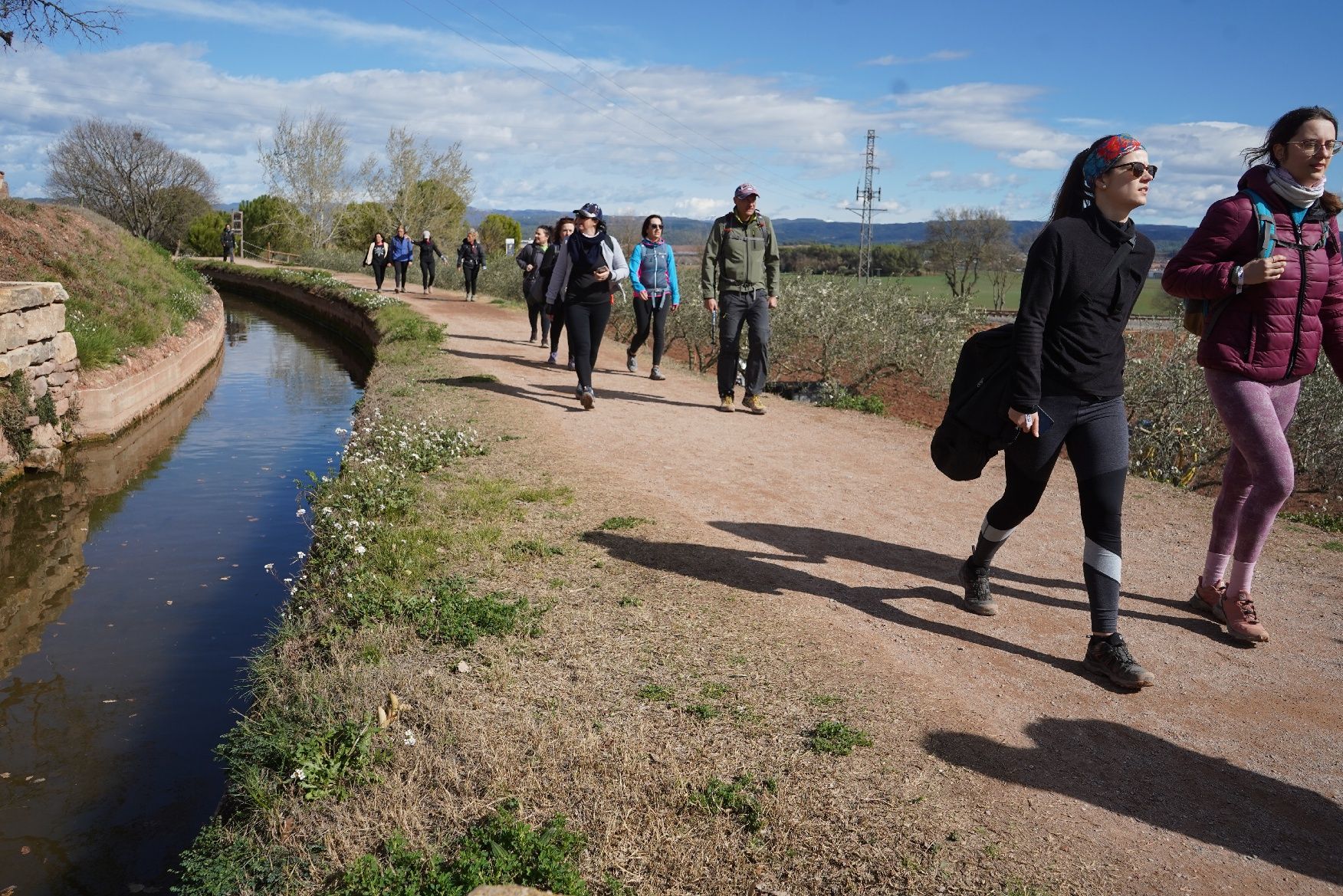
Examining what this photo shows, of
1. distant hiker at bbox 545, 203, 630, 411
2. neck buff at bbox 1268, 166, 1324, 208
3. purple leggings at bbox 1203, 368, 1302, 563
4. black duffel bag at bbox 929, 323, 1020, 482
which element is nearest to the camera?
black duffel bag at bbox 929, 323, 1020, 482

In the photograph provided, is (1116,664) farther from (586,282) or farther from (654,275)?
(654,275)

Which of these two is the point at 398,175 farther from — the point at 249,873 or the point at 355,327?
the point at 249,873

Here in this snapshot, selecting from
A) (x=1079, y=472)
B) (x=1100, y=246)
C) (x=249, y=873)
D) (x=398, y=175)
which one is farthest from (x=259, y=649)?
(x=398, y=175)

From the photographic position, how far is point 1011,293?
204ft

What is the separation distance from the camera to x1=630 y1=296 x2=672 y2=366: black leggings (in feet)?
40.0

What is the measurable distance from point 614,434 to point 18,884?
5812 mm

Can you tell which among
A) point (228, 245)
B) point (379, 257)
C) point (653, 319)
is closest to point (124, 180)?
point (228, 245)

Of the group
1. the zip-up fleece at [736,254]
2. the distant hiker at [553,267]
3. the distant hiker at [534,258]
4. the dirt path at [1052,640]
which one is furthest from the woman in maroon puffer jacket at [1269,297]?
the distant hiker at [534,258]

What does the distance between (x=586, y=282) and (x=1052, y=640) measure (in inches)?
249

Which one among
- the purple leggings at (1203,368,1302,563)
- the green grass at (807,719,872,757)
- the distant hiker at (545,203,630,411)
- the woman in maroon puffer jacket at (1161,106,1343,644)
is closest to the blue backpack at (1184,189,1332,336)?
the woman in maroon puffer jacket at (1161,106,1343,644)

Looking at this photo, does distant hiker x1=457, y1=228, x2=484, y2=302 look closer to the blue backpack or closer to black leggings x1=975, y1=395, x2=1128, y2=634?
the blue backpack

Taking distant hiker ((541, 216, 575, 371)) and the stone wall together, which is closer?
the stone wall

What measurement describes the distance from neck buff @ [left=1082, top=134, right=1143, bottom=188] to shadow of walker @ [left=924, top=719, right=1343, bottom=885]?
2059mm

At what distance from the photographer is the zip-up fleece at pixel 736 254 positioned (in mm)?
9172
